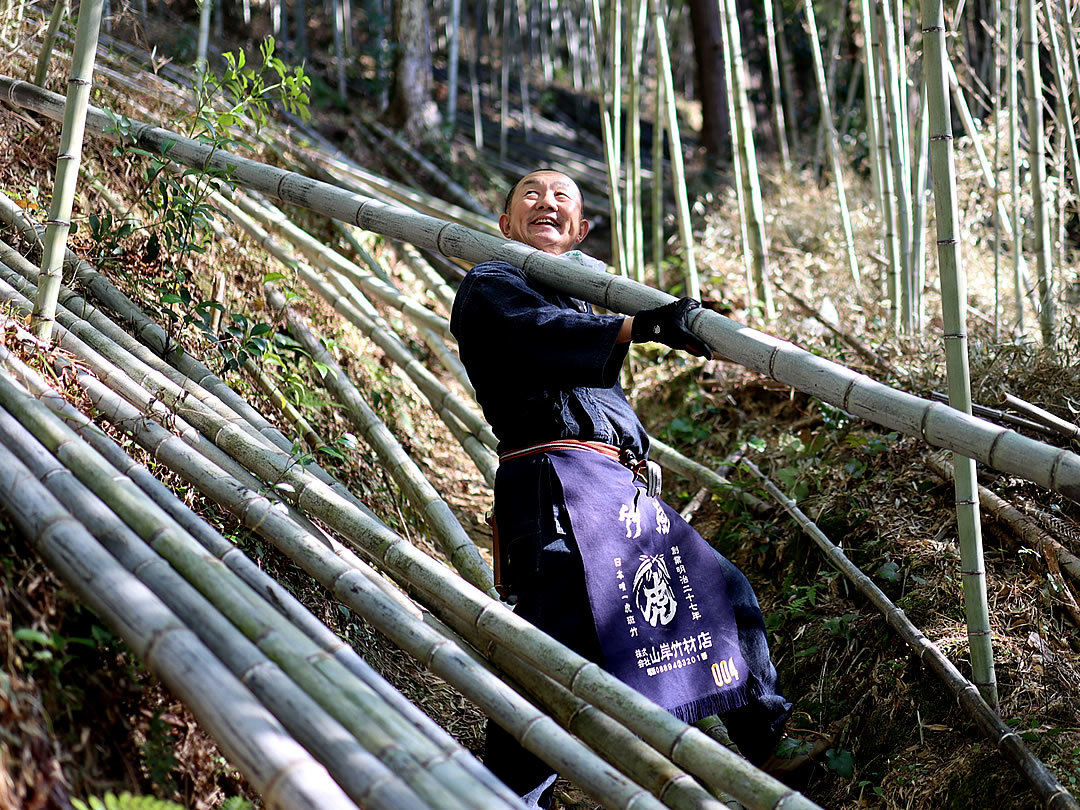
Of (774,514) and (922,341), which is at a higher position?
(922,341)

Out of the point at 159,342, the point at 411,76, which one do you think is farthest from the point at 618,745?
the point at 411,76

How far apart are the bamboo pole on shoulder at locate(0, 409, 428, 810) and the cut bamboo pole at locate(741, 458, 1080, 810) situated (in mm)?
1139

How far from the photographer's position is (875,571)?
7.50 feet

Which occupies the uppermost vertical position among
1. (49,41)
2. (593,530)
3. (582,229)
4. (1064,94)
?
(49,41)

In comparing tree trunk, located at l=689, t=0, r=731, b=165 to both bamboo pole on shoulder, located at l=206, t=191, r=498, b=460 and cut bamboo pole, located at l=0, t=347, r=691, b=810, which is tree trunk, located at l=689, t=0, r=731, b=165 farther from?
cut bamboo pole, located at l=0, t=347, r=691, b=810

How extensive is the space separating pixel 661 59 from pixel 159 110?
Result: 1.88m

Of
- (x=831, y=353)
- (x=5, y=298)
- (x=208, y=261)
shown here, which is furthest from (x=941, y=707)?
(x=208, y=261)

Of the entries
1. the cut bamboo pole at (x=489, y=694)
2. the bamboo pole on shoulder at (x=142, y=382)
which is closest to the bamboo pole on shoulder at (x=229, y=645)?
the cut bamboo pole at (x=489, y=694)

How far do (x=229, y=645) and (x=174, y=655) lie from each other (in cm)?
8

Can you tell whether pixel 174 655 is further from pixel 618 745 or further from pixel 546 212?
pixel 546 212

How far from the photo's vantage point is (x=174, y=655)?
1084 millimetres

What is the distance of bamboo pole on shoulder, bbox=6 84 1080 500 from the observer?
1.30 meters

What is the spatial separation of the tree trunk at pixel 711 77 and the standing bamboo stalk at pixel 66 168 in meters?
5.95

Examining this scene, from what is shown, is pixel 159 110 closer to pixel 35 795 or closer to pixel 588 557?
pixel 588 557
